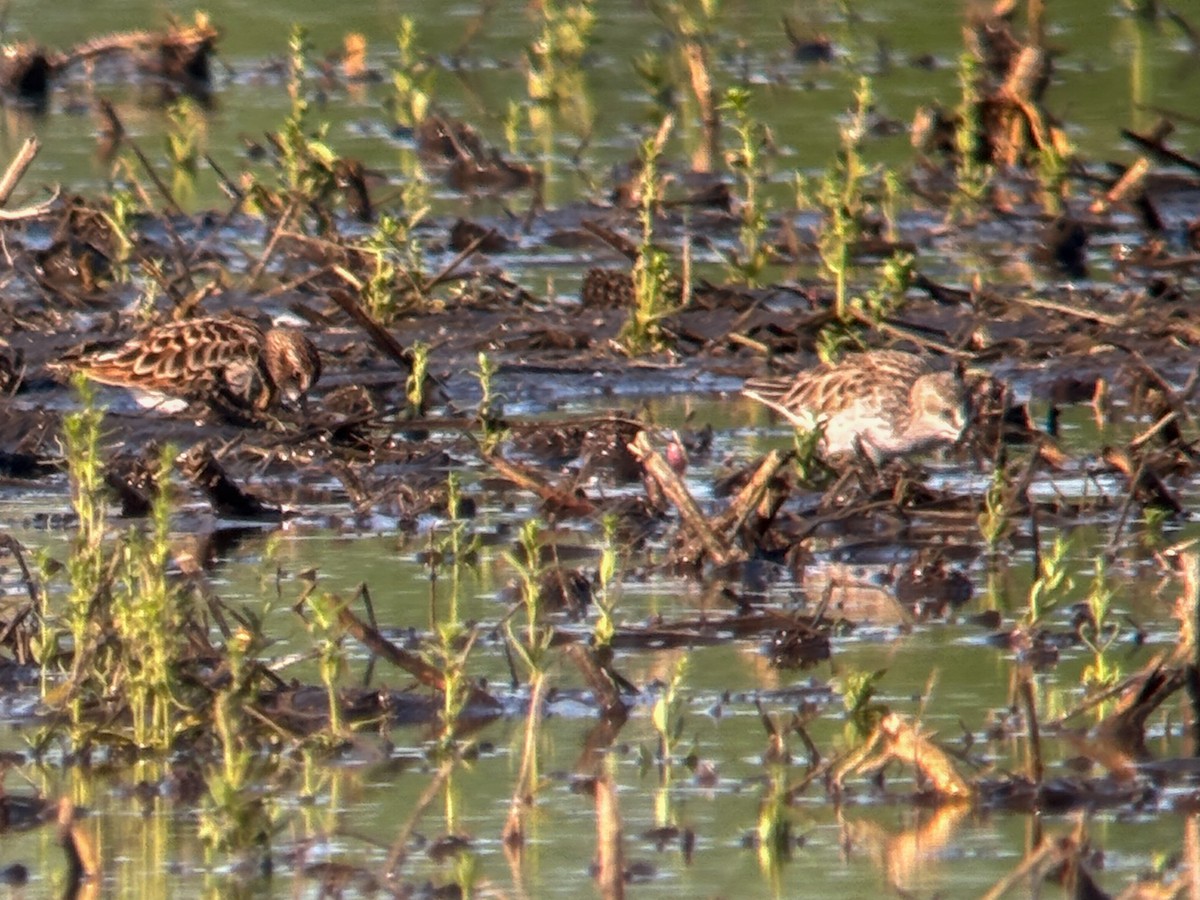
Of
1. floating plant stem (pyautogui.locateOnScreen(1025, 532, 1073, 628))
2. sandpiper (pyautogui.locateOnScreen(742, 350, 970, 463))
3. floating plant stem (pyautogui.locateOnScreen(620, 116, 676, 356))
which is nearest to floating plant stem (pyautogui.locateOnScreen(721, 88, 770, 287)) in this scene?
floating plant stem (pyautogui.locateOnScreen(620, 116, 676, 356))

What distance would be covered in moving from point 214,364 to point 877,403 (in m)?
2.72

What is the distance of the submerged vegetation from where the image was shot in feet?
20.5

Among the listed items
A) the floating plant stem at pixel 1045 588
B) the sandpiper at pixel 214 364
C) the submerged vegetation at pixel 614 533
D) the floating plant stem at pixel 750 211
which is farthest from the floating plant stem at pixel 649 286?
the floating plant stem at pixel 1045 588

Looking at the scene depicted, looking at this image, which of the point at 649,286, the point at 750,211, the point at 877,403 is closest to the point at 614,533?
the point at 877,403

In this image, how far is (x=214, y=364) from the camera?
38.8 ft

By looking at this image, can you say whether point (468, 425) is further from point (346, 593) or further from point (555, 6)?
point (555, 6)

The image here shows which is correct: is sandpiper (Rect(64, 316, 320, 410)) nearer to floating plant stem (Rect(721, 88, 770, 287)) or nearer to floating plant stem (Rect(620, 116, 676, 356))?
floating plant stem (Rect(620, 116, 676, 356))

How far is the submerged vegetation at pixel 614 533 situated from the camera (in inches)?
246

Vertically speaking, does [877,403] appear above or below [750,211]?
above

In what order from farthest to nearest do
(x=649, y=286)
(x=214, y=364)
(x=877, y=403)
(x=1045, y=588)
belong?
1. (x=649, y=286)
2. (x=214, y=364)
3. (x=877, y=403)
4. (x=1045, y=588)

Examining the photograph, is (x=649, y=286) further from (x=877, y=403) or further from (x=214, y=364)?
(x=877, y=403)

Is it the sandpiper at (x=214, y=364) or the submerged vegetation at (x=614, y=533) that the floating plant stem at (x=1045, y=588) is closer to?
the submerged vegetation at (x=614, y=533)

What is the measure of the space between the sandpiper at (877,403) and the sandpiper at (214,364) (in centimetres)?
175

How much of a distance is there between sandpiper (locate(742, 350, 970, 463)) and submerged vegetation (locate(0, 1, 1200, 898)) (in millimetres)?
120
